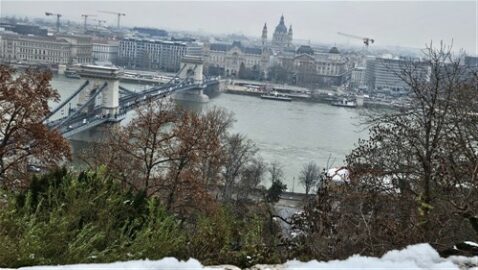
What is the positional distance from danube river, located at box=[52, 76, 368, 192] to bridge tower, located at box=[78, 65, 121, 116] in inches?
95.0

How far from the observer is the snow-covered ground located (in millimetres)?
1171

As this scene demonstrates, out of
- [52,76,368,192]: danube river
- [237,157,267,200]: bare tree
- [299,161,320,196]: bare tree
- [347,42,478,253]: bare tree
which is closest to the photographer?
[347,42,478,253]: bare tree

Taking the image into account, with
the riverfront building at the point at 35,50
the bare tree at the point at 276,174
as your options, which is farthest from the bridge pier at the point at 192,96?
the bare tree at the point at 276,174

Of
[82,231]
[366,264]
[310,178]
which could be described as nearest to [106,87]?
[310,178]

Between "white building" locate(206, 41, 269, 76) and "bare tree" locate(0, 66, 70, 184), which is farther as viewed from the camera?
"white building" locate(206, 41, 269, 76)

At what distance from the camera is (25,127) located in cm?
402

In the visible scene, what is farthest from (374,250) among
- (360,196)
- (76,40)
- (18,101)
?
(76,40)

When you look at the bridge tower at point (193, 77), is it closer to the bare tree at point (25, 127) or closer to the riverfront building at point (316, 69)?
the riverfront building at point (316, 69)

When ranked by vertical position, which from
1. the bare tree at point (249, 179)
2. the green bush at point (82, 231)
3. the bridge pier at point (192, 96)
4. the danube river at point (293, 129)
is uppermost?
the green bush at point (82, 231)

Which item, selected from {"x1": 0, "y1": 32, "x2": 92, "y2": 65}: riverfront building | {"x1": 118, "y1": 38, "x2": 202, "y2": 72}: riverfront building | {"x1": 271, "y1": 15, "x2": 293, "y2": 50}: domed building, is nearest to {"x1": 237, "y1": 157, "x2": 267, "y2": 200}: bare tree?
{"x1": 0, "y1": 32, "x2": 92, "y2": 65}: riverfront building

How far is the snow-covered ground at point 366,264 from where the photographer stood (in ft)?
3.84

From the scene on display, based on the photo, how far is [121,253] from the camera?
4.61 feet

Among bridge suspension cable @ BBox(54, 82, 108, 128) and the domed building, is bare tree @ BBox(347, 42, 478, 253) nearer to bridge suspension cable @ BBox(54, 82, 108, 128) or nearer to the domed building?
bridge suspension cable @ BBox(54, 82, 108, 128)

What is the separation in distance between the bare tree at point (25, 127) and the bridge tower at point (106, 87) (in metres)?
11.2
